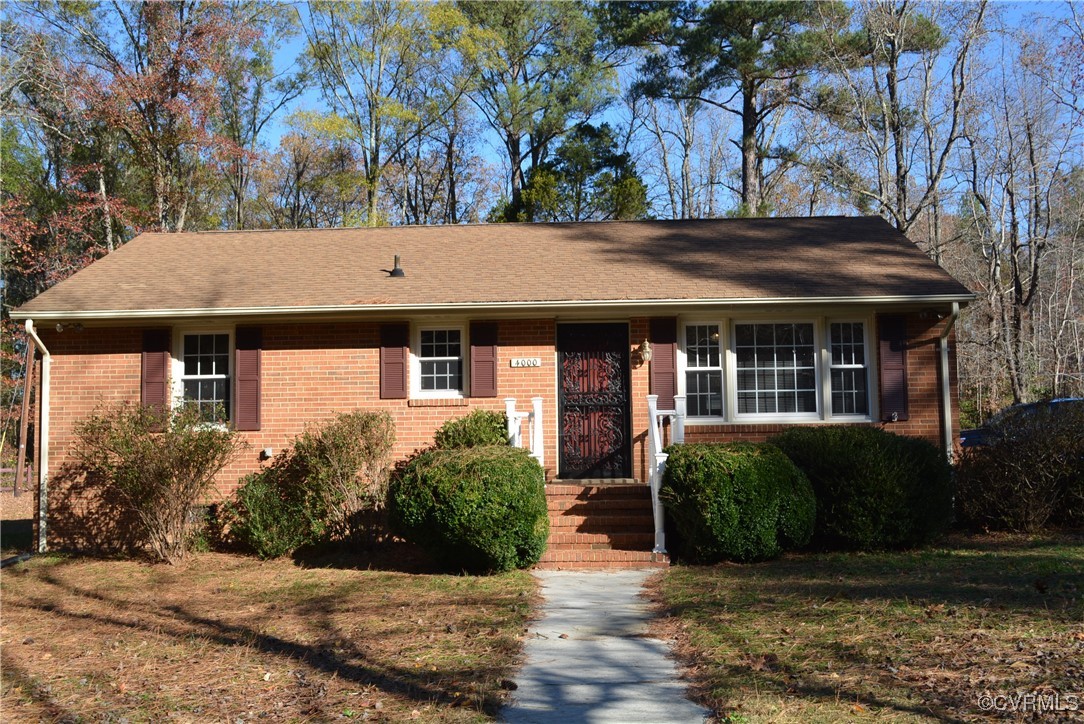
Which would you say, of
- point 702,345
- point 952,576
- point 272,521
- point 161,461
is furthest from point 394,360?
point 952,576

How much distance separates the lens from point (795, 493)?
909 centimetres

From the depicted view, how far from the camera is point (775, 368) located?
11742 mm

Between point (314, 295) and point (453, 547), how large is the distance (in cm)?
450

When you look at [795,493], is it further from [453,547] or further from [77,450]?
[77,450]

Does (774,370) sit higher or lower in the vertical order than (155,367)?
lower

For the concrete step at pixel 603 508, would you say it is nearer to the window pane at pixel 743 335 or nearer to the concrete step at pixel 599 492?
the concrete step at pixel 599 492

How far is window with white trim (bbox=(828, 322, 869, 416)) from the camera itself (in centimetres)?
1157

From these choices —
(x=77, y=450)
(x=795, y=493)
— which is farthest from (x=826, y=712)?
(x=77, y=450)

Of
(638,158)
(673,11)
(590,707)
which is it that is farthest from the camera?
(638,158)

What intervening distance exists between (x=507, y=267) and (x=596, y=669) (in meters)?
7.89

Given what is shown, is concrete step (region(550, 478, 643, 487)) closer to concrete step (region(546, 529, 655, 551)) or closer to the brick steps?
the brick steps

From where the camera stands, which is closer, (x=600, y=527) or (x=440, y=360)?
(x=600, y=527)

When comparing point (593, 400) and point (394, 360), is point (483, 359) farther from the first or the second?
point (593, 400)

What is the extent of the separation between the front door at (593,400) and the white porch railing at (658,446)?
2.22ft
